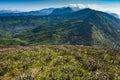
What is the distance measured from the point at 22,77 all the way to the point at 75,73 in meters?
5.62

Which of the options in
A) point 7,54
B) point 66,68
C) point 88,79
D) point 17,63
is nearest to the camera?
point 88,79

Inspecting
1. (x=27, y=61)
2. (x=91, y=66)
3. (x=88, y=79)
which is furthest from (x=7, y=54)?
(x=88, y=79)

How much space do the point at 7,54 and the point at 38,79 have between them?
18915 millimetres

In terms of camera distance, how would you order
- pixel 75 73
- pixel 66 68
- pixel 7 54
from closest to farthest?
pixel 75 73, pixel 66 68, pixel 7 54

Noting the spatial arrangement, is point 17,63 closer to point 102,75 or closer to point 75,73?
point 75,73

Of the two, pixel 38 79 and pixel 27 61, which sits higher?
pixel 38 79

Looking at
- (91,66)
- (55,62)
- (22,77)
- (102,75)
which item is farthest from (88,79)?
(55,62)

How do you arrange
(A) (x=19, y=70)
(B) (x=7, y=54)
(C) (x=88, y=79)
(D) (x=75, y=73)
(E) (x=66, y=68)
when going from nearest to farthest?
(C) (x=88, y=79)
(D) (x=75, y=73)
(E) (x=66, y=68)
(A) (x=19, y=70)
(B) (x=7, y=54)

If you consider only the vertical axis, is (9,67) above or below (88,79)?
below

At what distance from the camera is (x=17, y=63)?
30.7 meters

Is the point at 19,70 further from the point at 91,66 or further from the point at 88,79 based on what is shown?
the point at 88,79

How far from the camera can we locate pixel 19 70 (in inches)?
1099

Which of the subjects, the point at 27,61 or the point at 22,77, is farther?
the point at 27,61

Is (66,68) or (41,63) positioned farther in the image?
(41,63)
